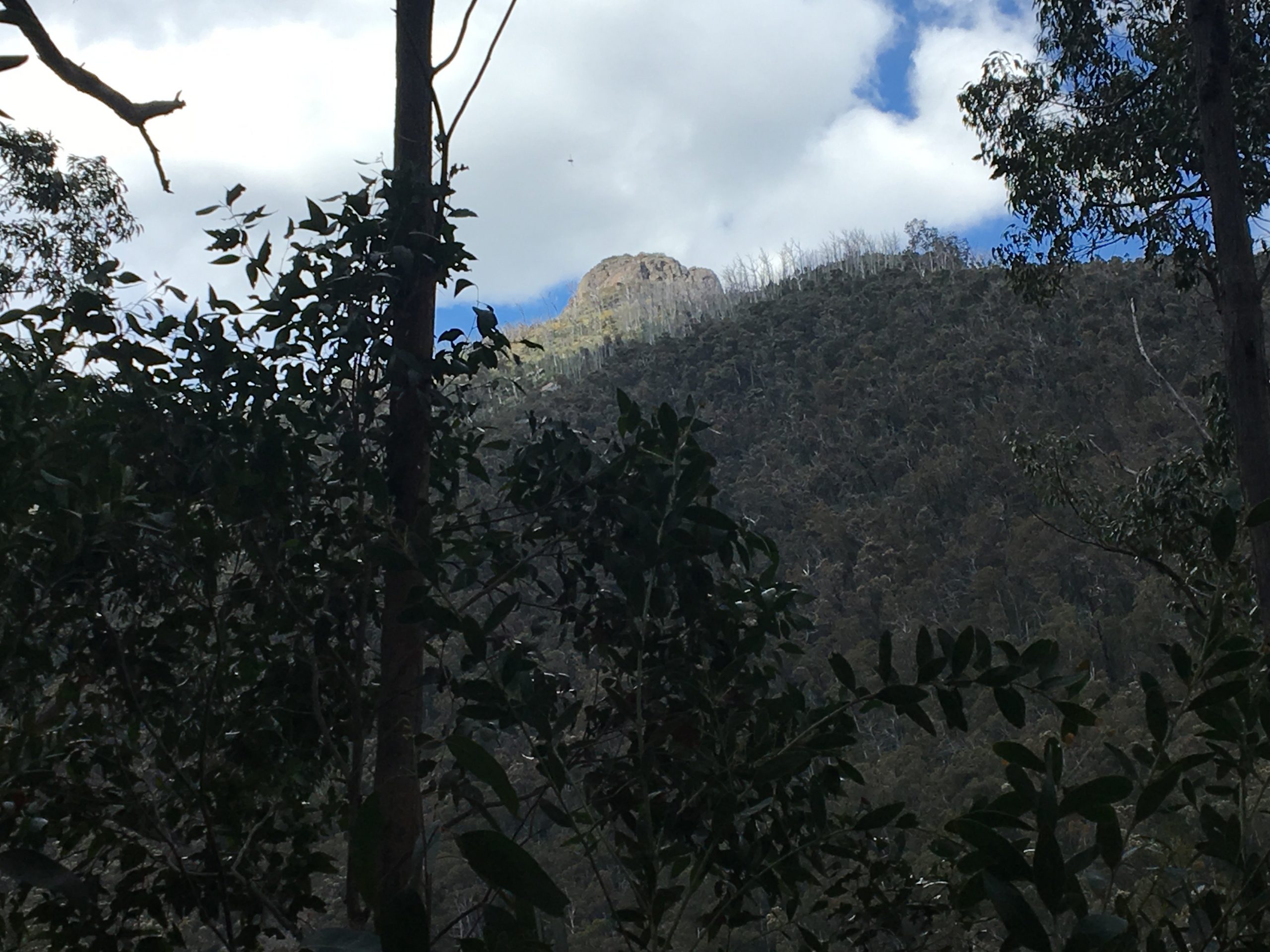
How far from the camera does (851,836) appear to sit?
160cm

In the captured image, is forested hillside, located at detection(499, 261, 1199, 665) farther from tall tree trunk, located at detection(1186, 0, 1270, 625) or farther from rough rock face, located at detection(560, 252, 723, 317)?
rough rock face, located at detection(560, 252, 723, 317)

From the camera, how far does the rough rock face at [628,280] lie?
2105 inches

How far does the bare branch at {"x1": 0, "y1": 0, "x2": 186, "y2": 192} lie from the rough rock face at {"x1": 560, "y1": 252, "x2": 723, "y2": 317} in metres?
45.9

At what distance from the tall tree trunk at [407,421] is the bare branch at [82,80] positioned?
40 centimetres

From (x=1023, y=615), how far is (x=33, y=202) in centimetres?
1696

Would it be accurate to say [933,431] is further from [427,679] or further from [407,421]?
[427,679]

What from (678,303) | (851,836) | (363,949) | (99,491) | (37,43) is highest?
(678,303)

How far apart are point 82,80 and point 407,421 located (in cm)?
66

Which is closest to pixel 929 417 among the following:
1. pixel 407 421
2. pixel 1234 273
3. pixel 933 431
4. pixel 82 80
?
pixel 933 431

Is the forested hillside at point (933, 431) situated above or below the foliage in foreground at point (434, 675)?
above

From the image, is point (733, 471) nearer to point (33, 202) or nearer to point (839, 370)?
point (839, 370)

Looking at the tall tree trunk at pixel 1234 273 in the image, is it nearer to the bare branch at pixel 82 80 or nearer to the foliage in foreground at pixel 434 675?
the foliage in foreground at pixel 434 675

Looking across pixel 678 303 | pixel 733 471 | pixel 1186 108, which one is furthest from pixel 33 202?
pixel 678 303

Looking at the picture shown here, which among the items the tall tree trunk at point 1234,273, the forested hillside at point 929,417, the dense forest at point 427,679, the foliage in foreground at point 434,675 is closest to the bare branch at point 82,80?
the dense forest at point 427,679
